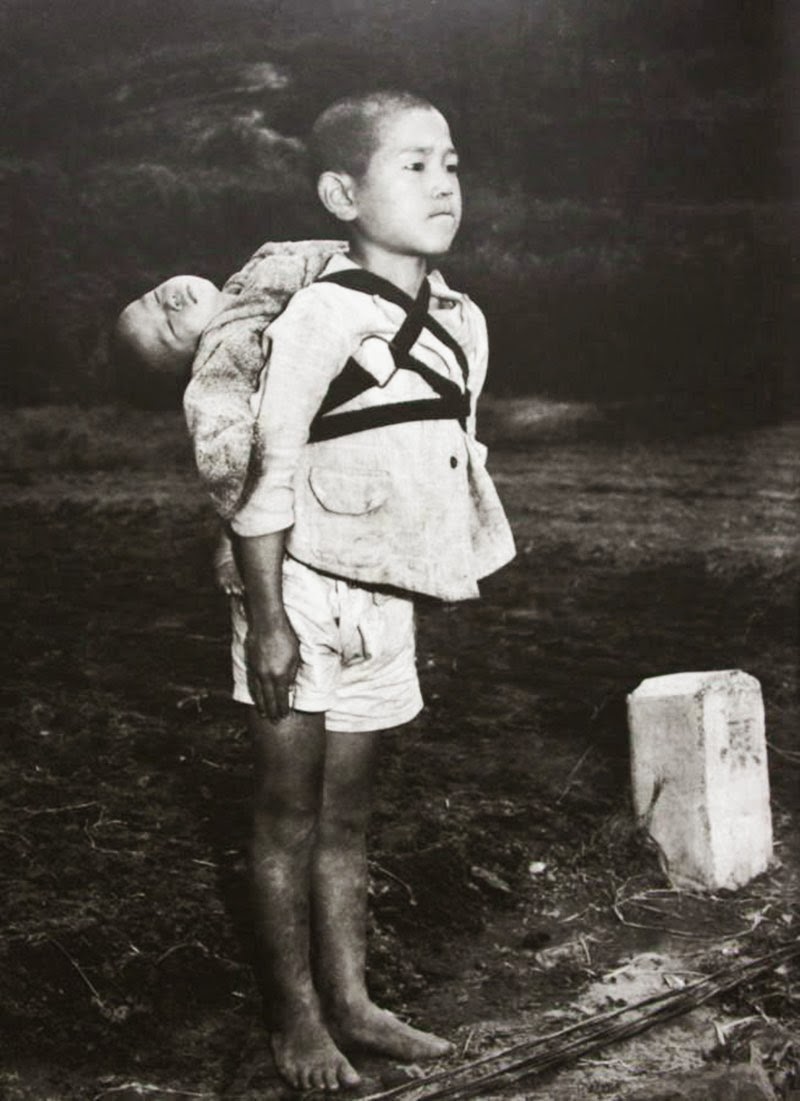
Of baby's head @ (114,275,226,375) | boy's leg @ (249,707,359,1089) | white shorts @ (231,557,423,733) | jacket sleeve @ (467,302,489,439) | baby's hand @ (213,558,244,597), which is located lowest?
boy's leg @ (249,707,359,1089)

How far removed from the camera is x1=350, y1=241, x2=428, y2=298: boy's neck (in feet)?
7.93

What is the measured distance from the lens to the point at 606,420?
13.8 ft

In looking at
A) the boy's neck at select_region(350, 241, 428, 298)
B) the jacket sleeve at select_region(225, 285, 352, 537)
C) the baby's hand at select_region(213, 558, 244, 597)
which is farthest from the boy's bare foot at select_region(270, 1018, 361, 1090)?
the boy's neck at select_region(350, 241, 428, 298)

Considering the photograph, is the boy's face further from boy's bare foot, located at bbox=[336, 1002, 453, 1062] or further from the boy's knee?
boy's bare foot, located at bbox=[336, 1002, 453, 1062]

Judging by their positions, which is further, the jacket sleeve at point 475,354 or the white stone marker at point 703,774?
the white stone marker at point 703,774

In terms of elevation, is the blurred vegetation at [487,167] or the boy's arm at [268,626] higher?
the blurred vegetation at [487,167]

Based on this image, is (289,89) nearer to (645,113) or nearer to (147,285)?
(147,285)

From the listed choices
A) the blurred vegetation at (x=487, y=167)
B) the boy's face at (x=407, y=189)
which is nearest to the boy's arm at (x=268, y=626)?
the boy's face at (x=407, y=189)

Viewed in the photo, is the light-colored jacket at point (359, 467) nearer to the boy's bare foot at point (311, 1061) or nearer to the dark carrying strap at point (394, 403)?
the dark carrying strap at point (394, 403)

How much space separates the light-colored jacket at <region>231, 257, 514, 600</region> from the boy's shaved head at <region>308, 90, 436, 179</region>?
0.16 metres

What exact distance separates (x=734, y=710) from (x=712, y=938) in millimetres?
507

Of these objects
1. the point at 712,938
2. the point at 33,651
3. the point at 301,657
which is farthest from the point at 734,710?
the point at 33,651

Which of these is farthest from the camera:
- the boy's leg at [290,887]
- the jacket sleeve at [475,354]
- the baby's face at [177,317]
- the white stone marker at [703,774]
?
the white stone marker at [703,774]

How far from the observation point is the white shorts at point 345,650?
234 centimetres
